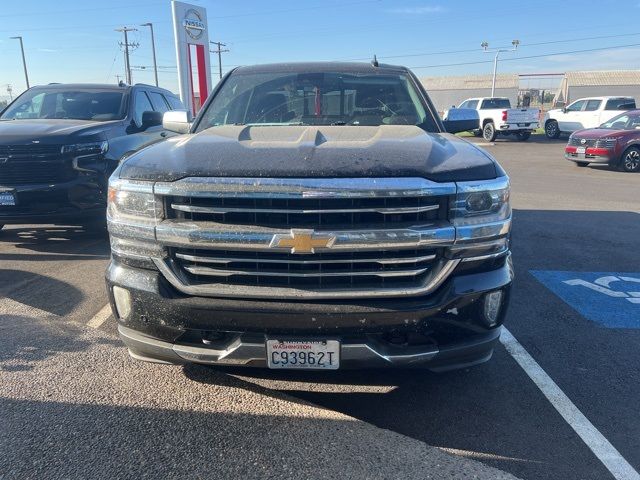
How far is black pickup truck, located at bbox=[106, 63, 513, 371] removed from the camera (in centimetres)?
237

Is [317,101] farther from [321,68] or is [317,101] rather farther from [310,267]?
[310,267]

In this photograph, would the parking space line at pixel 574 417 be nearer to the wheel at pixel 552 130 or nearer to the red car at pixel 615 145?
the red car at pixel 615 145

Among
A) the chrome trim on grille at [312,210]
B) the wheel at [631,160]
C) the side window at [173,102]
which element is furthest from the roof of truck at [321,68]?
the wheel at [631,160]

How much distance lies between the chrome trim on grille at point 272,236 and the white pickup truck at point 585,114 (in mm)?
21383

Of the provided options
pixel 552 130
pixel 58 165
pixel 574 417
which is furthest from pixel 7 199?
pixel 552 130

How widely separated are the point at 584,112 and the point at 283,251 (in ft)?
82.3

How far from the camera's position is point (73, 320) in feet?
13.5

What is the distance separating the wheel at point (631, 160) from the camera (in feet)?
46.1

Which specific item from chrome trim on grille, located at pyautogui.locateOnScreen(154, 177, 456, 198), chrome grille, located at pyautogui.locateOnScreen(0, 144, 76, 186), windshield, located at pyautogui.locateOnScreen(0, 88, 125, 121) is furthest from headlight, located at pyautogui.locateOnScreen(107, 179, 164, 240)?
windshield, located at pyautogui.locateOnScreen(0, 88, 125, 121)

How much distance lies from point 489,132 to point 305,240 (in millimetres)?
25614

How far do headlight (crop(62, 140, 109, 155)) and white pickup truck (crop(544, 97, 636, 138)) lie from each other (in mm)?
20294

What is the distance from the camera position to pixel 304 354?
2.45m

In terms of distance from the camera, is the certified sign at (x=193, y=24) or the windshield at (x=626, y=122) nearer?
the certified sign at (x=193, y=24)

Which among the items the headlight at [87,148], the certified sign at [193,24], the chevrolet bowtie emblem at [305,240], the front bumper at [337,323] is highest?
the certified sign at [193,24]
